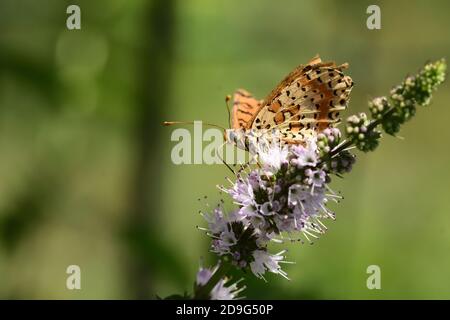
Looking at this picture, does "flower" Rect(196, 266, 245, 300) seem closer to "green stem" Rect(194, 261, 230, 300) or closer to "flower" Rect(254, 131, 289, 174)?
"green stem" Rect(194, 261, 230, 300)

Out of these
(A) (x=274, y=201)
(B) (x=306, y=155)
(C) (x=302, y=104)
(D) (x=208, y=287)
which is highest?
(C) (x=302, y=104)

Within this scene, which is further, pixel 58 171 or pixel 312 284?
pixel 58 171

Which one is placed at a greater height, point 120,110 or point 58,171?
point 120,110

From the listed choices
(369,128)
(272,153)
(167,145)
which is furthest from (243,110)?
(167,145)

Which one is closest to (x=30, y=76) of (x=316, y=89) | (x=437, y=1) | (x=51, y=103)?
(x=51, y=103)

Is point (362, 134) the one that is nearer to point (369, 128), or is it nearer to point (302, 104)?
point (369, 128)

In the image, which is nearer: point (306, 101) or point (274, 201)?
point (274, 201)

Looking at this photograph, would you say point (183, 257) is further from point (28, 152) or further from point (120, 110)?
point (120, 110)

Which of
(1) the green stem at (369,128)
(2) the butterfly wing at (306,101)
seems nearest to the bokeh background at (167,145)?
(2) the butterfly wing at (306,101)
